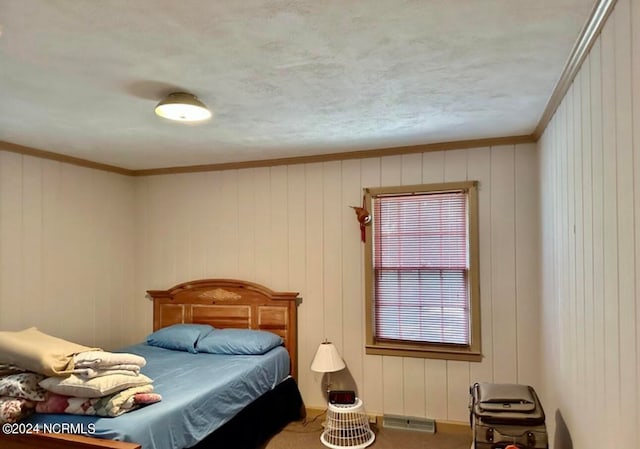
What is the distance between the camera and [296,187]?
4152 millimetres

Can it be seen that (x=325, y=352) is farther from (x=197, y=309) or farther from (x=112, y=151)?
(x=112, y=151)

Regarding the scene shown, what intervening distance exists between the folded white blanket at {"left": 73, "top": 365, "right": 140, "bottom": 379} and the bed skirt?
0.59 m

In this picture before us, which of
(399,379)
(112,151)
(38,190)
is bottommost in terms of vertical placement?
(399,379)

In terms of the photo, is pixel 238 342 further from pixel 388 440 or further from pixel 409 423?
pixel 409 423

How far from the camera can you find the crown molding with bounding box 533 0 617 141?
1.52 m

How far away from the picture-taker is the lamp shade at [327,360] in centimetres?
363

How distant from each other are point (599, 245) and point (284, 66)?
5.10ft

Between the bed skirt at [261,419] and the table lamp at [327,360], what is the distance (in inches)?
14.9

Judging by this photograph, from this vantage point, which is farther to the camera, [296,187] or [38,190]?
[296,187]

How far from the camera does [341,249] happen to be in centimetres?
396

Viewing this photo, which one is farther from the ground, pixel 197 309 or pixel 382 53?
pixel 382 53

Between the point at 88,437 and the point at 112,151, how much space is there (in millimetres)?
2446

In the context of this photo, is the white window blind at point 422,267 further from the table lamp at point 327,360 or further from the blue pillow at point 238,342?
the blue pillow at point 238,342

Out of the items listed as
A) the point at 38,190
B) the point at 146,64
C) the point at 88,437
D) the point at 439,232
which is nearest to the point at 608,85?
the point at 146,64
